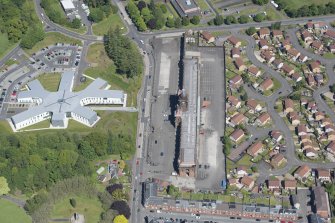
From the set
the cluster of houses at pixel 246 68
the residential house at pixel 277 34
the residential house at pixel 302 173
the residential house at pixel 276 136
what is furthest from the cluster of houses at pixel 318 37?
the residential house at pixel 302 173

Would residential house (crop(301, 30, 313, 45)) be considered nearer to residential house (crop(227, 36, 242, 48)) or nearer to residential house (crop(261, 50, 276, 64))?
residential house (crop(261, 50, 276, 64))

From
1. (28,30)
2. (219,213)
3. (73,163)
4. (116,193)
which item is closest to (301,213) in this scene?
(219,213)

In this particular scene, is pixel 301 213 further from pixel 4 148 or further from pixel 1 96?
pixel 1 96

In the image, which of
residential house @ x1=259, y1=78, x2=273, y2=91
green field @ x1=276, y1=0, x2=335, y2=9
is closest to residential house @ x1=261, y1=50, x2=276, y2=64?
residential house @ x1=259, y1=78, x2=273, y2=91

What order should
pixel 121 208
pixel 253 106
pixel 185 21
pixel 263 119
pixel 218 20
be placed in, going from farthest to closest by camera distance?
pixel 185 21 → pixel 218 20 → pixel 253 106 → pixel 263 119 → pixel 121 208

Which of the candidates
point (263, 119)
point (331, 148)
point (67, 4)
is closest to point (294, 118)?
point (263, 119)

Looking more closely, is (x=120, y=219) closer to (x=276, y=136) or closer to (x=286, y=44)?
(x=276, y=136)
